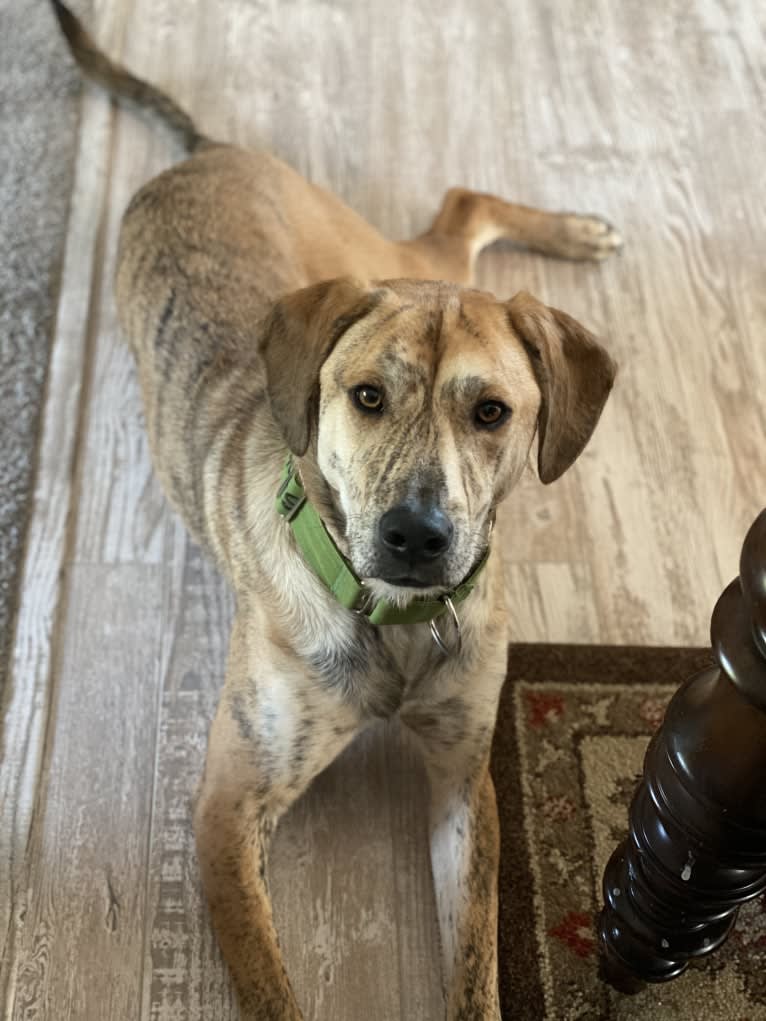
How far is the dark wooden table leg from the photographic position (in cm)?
108

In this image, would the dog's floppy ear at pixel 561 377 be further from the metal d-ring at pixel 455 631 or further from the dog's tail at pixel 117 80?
the dog's tail at pixel 117 80

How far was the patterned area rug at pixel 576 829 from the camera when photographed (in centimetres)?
170

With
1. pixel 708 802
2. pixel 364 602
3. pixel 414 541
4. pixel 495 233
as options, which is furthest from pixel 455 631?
pixel 495 233

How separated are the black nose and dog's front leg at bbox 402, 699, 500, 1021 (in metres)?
0.39

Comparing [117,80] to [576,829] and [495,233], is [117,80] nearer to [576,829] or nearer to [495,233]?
[495,233]

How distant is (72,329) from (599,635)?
55.1 inches

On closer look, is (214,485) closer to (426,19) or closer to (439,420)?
(439,420)

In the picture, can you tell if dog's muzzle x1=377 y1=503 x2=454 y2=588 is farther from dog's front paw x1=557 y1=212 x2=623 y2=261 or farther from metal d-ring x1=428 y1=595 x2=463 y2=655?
dog's front paw x1=557 y1=212 x2=623 y2=261

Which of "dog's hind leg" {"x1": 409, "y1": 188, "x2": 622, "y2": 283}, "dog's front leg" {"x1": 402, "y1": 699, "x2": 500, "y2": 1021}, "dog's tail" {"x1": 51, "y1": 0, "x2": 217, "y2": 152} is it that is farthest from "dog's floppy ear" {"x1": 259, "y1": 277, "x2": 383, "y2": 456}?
"dog's tail" {"x1": 51, "y1": 0, "x2": 217, "y2": 152}

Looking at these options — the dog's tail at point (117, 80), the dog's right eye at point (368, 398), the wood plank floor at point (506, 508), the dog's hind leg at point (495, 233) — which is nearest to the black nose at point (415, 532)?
the dog's right eye at point (368, 398)

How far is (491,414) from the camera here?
1.49m

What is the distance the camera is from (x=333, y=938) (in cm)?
176

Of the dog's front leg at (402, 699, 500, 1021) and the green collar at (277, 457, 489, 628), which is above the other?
the green collar at (277, 457, 489, 628)

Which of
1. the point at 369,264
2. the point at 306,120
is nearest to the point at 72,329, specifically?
the point at 369,264
